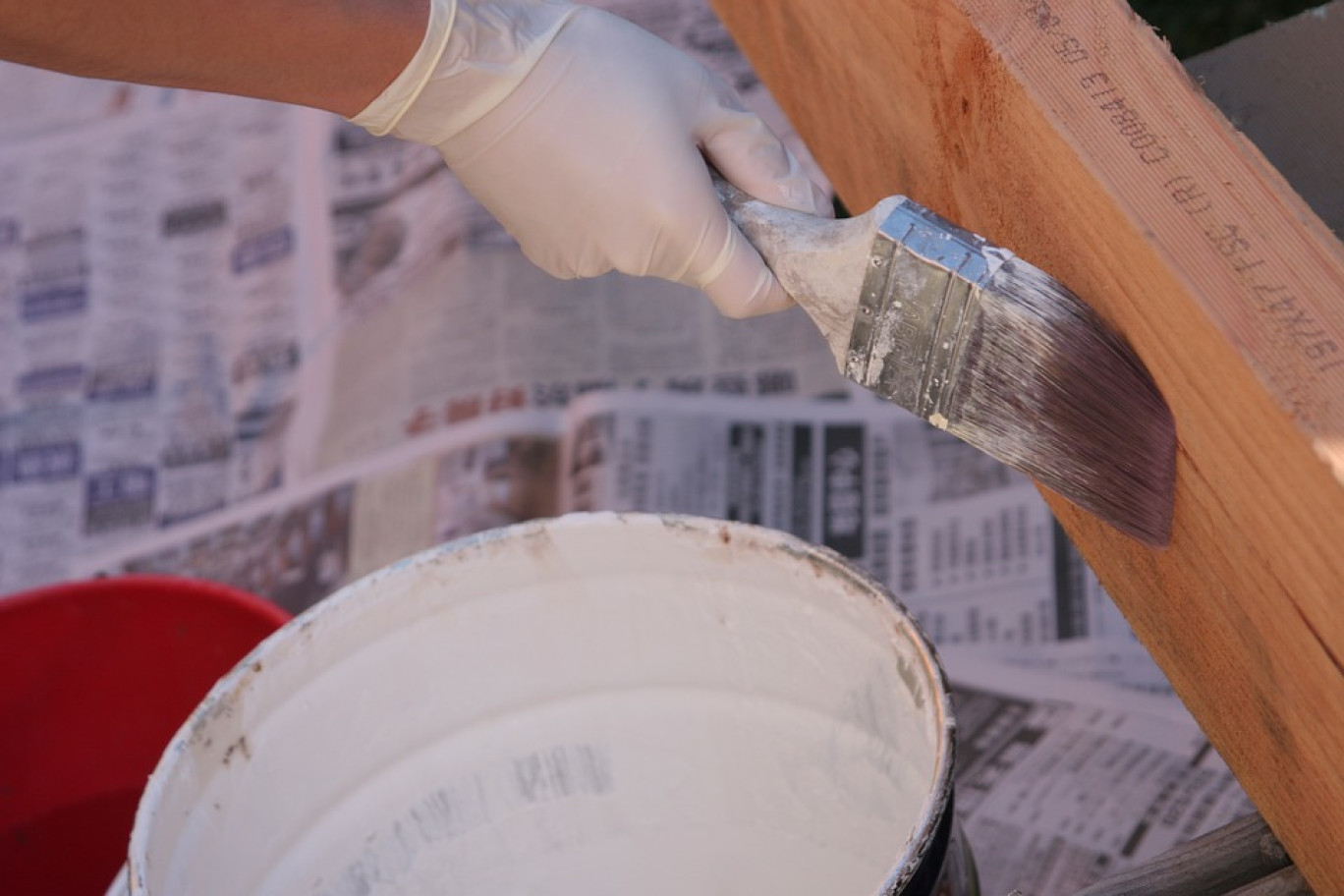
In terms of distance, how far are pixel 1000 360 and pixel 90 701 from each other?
3.22 ft

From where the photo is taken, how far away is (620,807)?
1.02m

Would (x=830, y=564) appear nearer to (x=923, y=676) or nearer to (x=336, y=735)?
(x=923, y=676)

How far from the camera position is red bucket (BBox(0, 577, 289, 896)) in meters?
1.26

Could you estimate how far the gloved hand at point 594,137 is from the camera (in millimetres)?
997

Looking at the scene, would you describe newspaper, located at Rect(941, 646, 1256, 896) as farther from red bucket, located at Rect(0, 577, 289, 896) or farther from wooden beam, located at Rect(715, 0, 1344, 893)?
red bucket, located at Rect(0, 577, 289, 896)


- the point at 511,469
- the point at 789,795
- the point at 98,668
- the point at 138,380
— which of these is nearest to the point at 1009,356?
the point at 789,795

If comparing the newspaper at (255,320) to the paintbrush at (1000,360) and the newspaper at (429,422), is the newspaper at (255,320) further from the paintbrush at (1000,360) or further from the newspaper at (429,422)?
the paintbrush at (1000,360)

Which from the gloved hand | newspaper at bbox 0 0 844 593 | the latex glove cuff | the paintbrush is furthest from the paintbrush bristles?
newspaper at bbox 0 0 844 593

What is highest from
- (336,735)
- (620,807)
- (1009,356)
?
(1009,356)

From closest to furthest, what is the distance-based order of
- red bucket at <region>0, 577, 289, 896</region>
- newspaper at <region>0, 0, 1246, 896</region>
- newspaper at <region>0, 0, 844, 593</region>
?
1. red bucket at <region>0, 577, 289, 896</region>
2. newspaper at <region>0, 0, 1246, 896</region>
3. newspaper at <region>0, 0, 844, 593</region>

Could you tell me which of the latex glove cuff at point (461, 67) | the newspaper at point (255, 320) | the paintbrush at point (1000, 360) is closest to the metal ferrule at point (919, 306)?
the paintbrush at point (1000, 360)

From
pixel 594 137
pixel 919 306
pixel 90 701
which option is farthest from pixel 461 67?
pixel 90 701

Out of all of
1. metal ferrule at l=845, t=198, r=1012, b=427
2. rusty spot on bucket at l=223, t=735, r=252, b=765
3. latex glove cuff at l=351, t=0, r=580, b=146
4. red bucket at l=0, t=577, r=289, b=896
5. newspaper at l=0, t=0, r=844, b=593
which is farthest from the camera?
newspaper at l=0, t=0, r=844, b=593

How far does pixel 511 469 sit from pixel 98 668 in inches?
22.4
